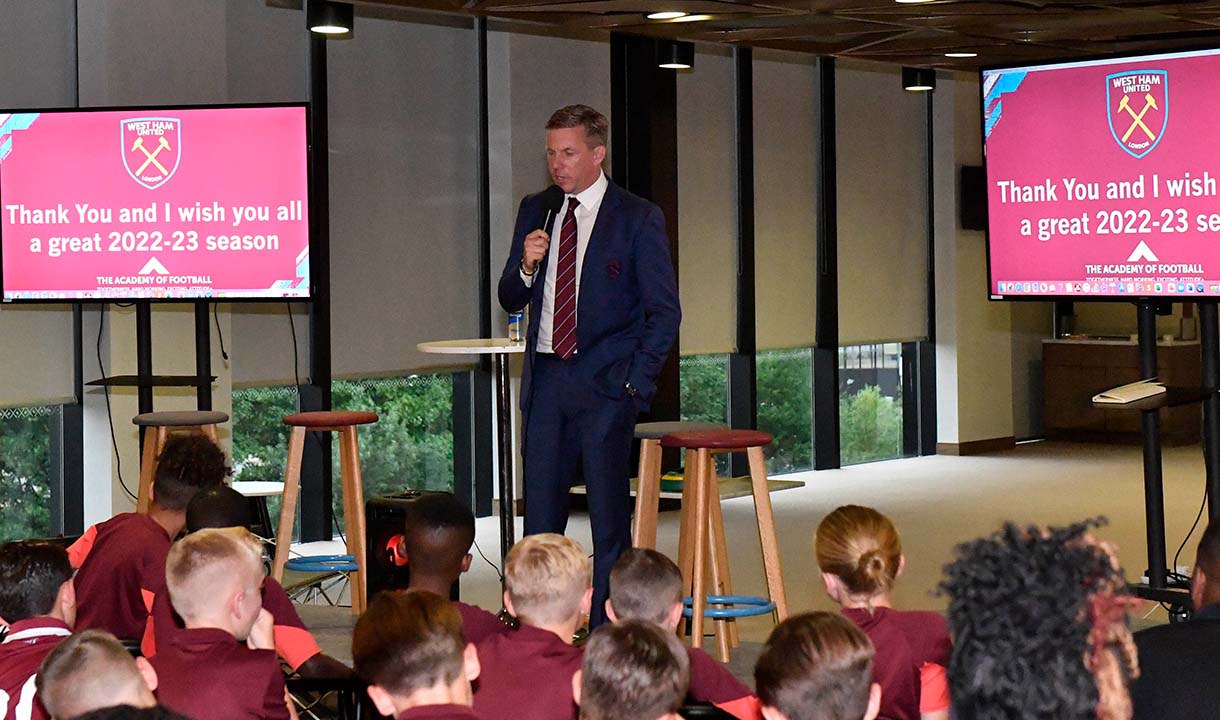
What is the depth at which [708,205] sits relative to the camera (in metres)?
9.67

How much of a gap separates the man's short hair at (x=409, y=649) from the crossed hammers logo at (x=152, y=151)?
3888 millimetres

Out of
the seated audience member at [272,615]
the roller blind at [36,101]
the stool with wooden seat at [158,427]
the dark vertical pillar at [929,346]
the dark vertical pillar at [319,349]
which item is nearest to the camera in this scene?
the seated audience member at [272,615]

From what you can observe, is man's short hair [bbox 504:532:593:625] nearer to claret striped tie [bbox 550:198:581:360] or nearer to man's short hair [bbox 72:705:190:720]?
man's short hair [bbox 72:705:190:720]

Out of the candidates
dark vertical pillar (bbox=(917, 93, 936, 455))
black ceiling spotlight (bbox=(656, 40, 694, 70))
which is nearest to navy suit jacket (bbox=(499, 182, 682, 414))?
black ceiling spotlight (bbox=(656, 40, 694, 70))

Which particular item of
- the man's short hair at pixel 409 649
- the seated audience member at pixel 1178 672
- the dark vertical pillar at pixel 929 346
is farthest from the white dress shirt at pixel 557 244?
the dark vertical pillar at pixel 929 346

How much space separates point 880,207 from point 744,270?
1.58 m

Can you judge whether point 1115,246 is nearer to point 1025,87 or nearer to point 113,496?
point 1025,87

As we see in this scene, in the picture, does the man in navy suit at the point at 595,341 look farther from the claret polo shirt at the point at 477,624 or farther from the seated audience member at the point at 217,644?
the seated audience member at the point at 217,644

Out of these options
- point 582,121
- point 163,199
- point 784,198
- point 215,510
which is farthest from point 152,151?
point 784,198

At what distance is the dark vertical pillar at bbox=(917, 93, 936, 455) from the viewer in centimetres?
1141

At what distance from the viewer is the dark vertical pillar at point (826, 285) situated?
413 inches

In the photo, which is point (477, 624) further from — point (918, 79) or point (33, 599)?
point (918, 79)

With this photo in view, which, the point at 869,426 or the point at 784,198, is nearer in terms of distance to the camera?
the point at 784,198

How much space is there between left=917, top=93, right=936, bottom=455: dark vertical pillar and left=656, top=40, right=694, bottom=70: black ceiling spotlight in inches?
131
